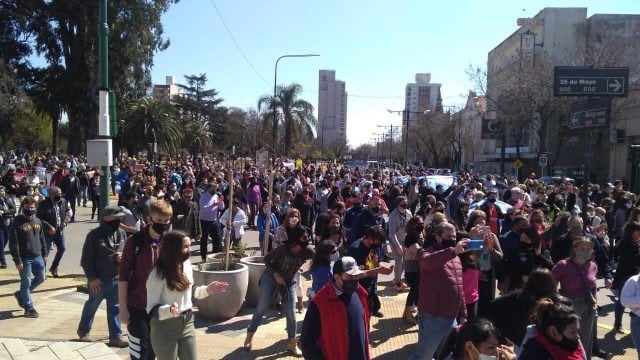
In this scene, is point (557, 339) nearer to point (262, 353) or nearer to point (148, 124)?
point (262, 353)

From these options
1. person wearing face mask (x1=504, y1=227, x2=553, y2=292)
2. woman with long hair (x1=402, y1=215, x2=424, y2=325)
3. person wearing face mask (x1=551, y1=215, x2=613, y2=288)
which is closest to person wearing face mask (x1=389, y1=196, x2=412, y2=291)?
woman with long hair (x1=402, y1=215, x2=424, y2=325)

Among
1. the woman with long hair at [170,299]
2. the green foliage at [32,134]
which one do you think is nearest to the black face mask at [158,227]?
the woman with long hair at [170,299]

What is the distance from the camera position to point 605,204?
40.7ft

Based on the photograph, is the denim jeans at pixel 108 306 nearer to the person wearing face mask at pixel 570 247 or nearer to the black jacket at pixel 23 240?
the black jacket at pixel 23 240

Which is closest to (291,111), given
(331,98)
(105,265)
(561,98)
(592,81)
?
(561,98)

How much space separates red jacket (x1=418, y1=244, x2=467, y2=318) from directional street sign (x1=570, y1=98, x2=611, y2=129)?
7.34 metres

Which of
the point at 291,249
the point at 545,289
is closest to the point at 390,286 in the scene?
the point at 291,249

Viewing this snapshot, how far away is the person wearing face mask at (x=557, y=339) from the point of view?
3.18 m

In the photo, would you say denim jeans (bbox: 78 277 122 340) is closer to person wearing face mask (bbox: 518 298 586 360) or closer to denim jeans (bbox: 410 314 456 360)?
denim jeans (bbox: 410 314 456 360)

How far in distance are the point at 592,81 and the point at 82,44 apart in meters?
31.5

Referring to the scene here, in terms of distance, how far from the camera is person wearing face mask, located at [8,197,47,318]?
689 cm

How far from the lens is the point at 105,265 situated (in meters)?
5.68

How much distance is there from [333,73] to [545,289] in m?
133

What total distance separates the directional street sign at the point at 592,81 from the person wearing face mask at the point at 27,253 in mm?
10139
